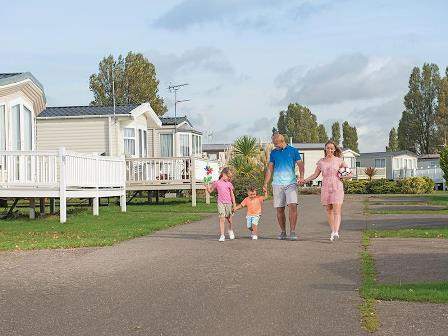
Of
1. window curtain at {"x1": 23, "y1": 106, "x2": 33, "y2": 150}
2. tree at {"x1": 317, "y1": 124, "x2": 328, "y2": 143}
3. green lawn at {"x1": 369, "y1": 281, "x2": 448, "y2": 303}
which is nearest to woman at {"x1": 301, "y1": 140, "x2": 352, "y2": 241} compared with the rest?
green lawn at {"x1": 369, "y1": 281, "x2": 448, "y2": 303}

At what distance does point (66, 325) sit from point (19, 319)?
491 mm

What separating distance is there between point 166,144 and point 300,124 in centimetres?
5817

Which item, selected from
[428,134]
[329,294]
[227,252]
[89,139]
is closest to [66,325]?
[329,294]

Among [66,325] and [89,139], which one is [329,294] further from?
[89,139]

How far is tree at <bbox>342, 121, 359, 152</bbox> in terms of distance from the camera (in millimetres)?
104062

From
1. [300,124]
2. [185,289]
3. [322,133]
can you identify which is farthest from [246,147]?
[322,133]

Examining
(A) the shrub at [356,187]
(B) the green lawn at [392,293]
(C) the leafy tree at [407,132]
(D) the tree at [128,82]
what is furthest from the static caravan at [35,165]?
(C) the leafy tree at [407,132]

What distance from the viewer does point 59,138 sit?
3012cm

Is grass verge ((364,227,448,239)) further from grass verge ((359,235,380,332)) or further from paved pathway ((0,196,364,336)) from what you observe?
grass verge ((359,235,380,332))

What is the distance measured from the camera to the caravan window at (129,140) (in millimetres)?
30803

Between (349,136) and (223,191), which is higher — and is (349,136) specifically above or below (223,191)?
above

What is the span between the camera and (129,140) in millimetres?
31234

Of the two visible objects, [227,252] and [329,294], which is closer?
[329,294]

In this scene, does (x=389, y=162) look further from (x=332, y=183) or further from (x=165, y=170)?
(x=332, y=183)
